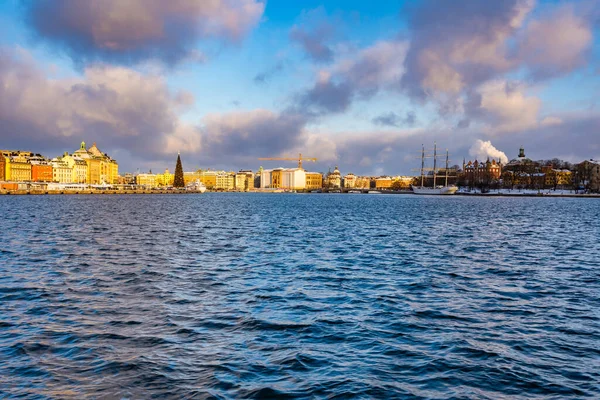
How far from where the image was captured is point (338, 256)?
2656 centimetres

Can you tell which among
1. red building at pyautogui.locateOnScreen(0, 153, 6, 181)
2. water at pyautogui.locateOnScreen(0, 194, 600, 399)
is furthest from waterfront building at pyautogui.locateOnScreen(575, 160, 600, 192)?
red building at pyautogui.locateOnScreen(0, 153, 6, 181)

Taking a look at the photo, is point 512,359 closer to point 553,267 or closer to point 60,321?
point 60,321

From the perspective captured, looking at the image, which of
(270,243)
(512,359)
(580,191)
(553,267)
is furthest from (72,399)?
(580,191)

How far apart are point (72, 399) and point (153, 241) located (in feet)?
83.7

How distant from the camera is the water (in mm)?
9258

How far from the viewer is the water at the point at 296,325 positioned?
926 cm

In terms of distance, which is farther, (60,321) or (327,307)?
(327,307)

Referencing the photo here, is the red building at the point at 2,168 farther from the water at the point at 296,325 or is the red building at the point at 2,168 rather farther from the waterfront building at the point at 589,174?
the waterfront building at the point at 589,174

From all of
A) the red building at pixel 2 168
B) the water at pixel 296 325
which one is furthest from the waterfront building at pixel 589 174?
the red building at pixel 2 168

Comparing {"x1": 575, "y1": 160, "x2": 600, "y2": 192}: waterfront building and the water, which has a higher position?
{"x1": 575, "y1": 160, "x2": 600, "y2": 192}: waterfront building

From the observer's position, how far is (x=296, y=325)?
512 inches

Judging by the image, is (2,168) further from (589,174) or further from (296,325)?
(589,174)

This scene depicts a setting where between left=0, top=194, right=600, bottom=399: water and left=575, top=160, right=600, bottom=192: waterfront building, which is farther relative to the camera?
left=575, top=160, right=600, bottom=192: waterfront building

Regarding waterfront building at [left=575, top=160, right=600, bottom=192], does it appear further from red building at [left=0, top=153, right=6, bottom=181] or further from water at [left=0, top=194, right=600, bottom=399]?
red building at [left=0, top=153, right=6, bottom=181]
